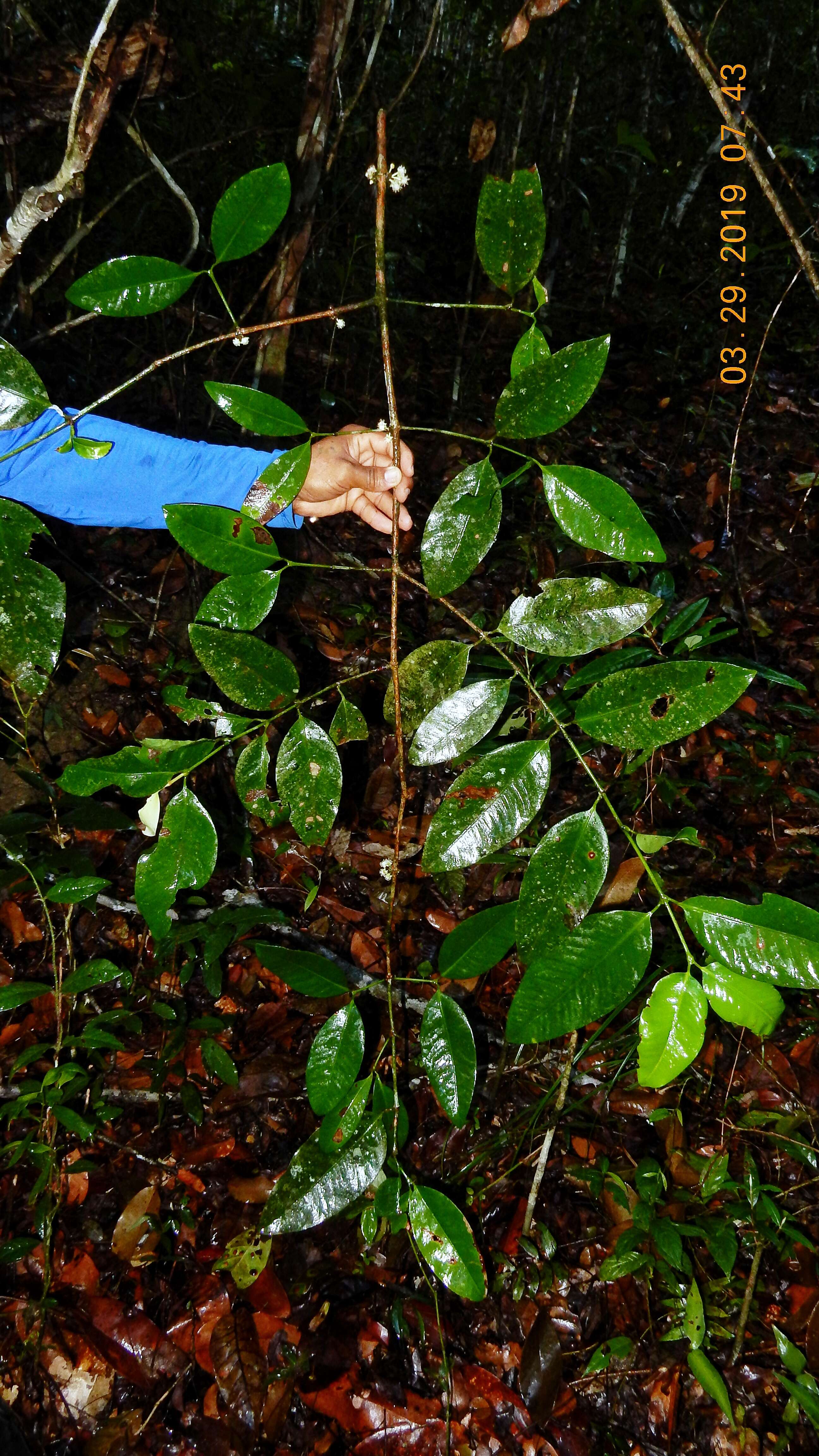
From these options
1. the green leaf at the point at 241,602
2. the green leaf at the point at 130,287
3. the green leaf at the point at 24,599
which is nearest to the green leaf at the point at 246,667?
the green leaf at the point at 241,602

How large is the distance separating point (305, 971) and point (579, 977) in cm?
45

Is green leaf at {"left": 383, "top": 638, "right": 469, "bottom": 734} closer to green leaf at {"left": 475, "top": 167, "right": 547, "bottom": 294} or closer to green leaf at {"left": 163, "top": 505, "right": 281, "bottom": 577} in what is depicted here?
green leaf at {"left": 163, "top": 505, "right": 281, "bottom": 577}

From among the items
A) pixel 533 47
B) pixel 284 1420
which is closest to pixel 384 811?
pixel 284 1420

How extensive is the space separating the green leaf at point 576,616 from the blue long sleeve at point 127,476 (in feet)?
1.72

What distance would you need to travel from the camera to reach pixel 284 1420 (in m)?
1.46

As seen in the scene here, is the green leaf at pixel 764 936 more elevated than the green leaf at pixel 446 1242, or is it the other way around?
the green leaf at pixel 764 936

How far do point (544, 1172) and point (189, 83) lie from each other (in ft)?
16.5

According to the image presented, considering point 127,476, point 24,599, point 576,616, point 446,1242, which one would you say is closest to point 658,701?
point 576,616

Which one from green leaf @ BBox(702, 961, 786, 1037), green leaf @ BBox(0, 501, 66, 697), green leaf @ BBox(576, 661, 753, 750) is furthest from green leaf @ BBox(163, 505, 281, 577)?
green leaf @ BBox(702, 961, 786, 1037)

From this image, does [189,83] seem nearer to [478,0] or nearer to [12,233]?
[478,0]

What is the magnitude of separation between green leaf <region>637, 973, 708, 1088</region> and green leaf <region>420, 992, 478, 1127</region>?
0.23 meters

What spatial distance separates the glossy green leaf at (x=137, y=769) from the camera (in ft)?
2.37

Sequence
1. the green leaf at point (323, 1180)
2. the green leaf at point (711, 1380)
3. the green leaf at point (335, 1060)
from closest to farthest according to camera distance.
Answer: the green leaf at point (335, 1060) → the green leaf at point (323, 1180) → the green leaf at point (711, 1380)

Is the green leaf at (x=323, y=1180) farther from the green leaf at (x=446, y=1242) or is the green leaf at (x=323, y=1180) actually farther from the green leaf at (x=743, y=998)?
the green leaf at (x=743, y=998)
